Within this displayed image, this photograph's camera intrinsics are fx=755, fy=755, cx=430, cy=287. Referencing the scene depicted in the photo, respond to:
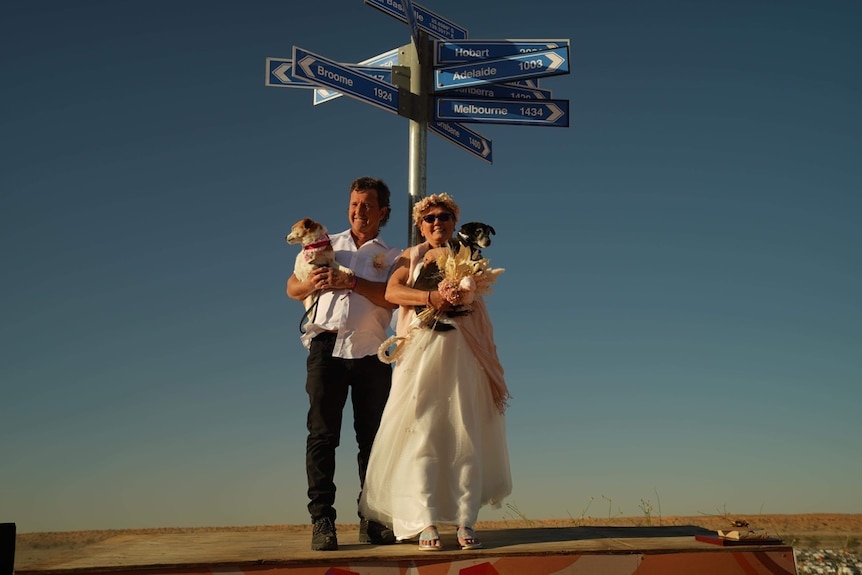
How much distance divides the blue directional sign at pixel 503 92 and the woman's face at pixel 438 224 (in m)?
1.51

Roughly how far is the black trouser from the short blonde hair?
0.97 meters

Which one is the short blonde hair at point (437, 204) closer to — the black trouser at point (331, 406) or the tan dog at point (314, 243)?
the tan dog at point (314, 243)

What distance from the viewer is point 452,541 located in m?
4.52

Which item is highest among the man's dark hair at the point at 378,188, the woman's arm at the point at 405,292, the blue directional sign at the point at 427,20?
the blue directional sign at the point at 427,20

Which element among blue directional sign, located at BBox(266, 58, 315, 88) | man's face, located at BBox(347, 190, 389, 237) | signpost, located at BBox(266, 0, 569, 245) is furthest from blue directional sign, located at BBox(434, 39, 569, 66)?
man's face, located at BBox(347, 190, 389, 237)

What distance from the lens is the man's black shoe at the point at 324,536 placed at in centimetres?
437

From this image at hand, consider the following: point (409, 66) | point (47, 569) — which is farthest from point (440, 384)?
point (409, 66)

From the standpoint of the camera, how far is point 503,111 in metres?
6.05

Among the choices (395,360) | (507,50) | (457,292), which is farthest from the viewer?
(507,50)

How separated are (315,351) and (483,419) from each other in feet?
3.82

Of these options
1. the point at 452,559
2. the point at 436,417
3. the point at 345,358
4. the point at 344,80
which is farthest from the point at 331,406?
the point at 344,80

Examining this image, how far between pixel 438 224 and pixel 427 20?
7.31ft

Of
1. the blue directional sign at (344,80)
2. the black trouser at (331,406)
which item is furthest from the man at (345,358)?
the blue directional sign at (344,80)

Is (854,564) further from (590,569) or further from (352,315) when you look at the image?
(352,315)
